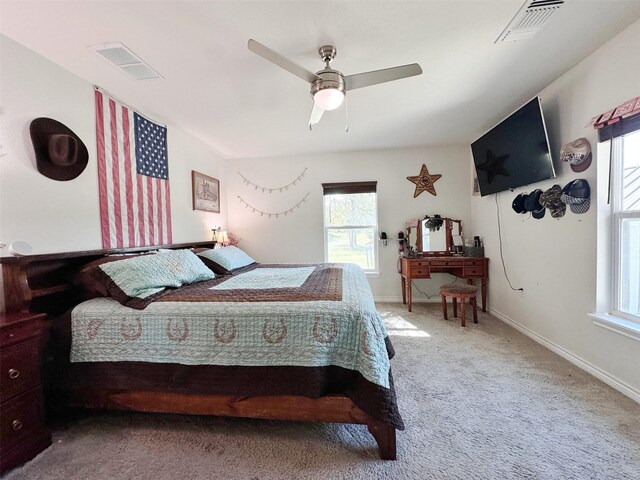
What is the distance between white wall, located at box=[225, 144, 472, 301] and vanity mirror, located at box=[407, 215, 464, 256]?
0.50 feet

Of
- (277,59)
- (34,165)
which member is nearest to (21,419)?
(34,165)

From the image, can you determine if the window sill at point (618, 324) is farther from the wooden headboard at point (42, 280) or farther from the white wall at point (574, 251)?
the wooden headboard at point (42, 280)

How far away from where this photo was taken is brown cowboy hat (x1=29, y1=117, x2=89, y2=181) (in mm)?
1788

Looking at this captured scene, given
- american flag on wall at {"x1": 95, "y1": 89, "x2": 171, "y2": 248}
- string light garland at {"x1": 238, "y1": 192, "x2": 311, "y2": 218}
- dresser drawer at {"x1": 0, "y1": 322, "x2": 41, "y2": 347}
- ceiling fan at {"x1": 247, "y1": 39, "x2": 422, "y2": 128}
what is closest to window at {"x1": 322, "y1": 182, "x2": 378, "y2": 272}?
string light garland at {"x1": 238, "y1": 192, "x2": 311, "y2": 218}

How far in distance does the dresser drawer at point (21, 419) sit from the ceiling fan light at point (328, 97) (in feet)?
7.94

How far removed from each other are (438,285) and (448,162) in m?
1.95

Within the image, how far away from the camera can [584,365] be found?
2102mm

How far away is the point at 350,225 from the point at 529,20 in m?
3.05

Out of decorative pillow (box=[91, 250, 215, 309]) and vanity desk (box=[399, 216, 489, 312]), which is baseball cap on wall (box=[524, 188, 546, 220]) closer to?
vanity desk (box=[399, 216, 489, 312])

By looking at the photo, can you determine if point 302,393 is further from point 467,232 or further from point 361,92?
point 467,232

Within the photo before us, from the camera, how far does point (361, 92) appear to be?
240 centimetres

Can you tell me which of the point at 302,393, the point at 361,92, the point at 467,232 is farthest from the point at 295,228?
the point at 302,393

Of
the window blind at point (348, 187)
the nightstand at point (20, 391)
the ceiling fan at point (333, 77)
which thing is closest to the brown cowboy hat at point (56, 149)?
the nightstand at point (20, 391)

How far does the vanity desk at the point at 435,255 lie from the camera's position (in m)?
3.51
